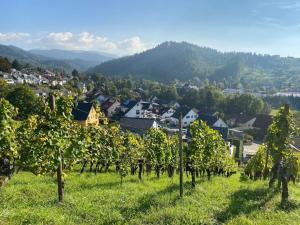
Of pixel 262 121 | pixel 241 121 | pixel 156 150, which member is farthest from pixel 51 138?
pixel 241 121

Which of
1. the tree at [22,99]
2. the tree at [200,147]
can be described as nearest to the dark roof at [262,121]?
the tree at [22,99]

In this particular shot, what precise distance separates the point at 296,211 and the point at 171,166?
14873 mm

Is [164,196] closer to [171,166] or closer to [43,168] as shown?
[43,168]

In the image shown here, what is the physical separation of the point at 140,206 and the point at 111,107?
10812 cm

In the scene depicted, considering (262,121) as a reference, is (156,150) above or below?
above

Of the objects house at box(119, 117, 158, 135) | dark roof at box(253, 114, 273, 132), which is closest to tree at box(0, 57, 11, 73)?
house at box(119, 117, 158, 135)

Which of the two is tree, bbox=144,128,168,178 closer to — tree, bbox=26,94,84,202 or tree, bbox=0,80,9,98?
tree, bbox=26,94,84,202

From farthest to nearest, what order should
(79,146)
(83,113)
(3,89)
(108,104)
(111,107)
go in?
(108,104)
(111,107)
(3,89)
(83,113)
(79,146)

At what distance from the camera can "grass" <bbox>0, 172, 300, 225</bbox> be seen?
1302 centimetres

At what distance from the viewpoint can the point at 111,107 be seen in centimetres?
12238

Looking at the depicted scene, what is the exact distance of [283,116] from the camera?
22.4 m

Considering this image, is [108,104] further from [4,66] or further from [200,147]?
[200,147]

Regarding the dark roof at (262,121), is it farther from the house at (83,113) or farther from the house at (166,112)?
the house at (83,113)

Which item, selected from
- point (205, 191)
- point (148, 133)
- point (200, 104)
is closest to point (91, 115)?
point (148, 133)
